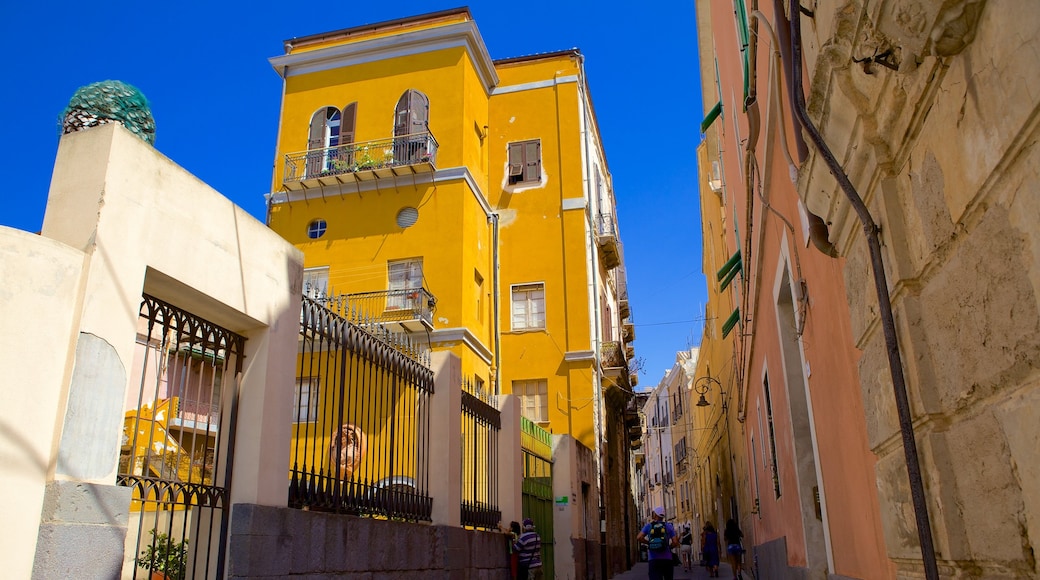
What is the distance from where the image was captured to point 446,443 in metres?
9.69

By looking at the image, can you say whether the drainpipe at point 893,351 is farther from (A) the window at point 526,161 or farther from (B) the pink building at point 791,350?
(A) the window at point 526,161

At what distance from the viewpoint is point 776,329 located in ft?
27.0

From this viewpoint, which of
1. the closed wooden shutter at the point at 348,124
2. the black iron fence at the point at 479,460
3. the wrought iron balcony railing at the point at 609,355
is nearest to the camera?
the black iron fence at the point at 479,460

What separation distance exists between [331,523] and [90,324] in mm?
3125

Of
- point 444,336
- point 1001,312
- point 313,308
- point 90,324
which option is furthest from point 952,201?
point 444,336

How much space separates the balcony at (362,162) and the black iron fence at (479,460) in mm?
11003

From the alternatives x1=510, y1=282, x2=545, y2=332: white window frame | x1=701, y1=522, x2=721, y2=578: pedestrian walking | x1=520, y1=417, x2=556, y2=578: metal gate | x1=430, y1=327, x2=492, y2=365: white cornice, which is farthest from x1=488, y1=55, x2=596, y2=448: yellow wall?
x1=520, y1=417, x2=556, y2=578: metal gate

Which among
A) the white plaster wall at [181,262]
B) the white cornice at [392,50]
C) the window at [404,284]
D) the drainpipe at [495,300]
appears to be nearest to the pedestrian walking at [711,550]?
the drainpipe at [495,300]

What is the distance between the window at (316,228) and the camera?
2255 centimetres

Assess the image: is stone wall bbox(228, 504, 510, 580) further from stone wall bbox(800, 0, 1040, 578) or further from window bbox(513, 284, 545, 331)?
window bbox(513, 284, 545, 331)

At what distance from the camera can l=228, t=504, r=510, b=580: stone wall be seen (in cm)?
590

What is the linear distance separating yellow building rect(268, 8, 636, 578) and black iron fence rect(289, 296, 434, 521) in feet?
34.7

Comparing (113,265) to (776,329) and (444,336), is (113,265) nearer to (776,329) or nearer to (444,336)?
(776,329)

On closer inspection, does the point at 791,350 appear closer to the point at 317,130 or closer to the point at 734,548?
the point at 734,548
